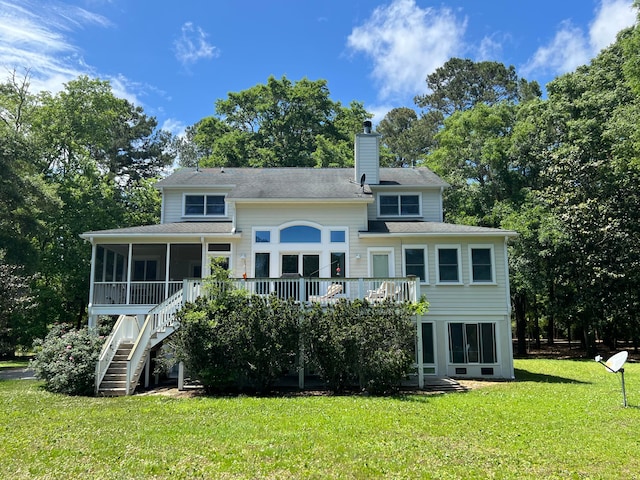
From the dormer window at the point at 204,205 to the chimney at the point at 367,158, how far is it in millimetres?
5948

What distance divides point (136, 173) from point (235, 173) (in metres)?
26.4

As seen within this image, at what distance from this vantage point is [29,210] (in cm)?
2514

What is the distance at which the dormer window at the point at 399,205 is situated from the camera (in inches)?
814

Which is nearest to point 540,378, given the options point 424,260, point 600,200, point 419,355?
point 419,355

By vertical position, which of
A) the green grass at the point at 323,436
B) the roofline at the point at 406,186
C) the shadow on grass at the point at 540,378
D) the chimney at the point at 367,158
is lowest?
the shadow on grass at the point at 540,378

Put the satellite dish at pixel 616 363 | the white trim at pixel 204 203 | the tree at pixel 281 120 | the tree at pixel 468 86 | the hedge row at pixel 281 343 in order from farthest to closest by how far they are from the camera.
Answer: the tree at pixel 468 86 → the tree at pixel 281 120 → the white trim at pixel 204 203 → the hedge row at pixel 281 343 → the satellite dish at pixel 616 363

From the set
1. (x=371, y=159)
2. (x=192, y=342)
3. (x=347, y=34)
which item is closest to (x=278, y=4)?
(x=347, y=34)

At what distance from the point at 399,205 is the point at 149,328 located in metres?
11.3

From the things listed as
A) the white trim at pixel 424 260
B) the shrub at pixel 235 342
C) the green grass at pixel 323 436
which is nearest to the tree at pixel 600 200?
the white trim at pixel 424 260

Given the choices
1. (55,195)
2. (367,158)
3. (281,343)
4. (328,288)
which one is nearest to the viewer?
(281,343)

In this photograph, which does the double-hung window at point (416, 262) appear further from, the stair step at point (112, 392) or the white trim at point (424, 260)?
the stair step at point (112, 392)

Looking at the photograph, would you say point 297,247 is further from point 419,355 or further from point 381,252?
point 419,355

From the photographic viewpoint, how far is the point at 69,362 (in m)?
13.6

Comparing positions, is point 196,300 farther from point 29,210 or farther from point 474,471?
point 29,210
